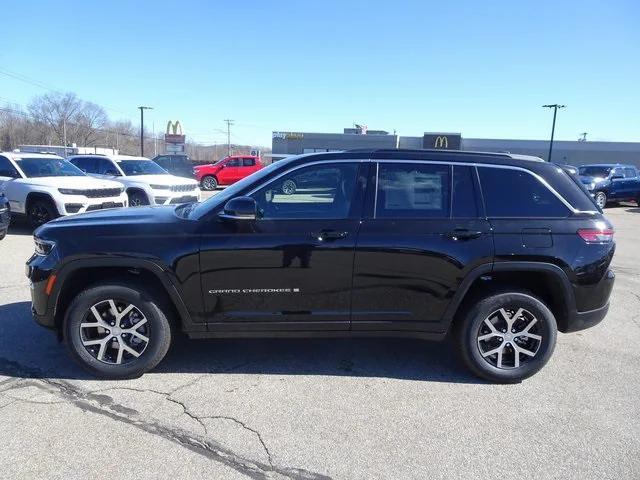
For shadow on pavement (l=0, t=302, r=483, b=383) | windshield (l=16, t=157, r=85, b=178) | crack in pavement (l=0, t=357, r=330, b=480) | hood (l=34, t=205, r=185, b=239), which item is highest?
windshield (l=16, t=157, r=85, b=178)

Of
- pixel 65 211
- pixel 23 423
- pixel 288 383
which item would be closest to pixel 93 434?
pixel 23 423

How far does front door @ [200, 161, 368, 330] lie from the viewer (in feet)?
11.4

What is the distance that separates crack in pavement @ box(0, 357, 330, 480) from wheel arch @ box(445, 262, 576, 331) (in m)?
1.78

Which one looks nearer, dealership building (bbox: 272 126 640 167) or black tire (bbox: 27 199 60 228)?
black tire (bbox: 27 199 60 228)

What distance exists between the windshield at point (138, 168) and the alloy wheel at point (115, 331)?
10.3m

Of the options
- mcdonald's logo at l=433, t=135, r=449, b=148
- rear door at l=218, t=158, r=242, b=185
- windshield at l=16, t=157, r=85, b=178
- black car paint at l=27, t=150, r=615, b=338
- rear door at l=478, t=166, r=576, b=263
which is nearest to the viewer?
black car paint at l=27, t=150, r=615, b=338

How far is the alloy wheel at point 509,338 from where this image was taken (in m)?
3.72

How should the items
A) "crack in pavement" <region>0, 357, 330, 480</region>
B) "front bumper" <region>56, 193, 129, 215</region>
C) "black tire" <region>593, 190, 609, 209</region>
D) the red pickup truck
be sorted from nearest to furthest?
1. "crack in pavement" <region>0, 357, 330, 480</region>
2. "front bumper" <region>56, 193, 129, 215</region>
3. "black tire" <region>593, 190, 609, 209</region>
4. the red pickup truck

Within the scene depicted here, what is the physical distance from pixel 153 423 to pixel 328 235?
175 cm

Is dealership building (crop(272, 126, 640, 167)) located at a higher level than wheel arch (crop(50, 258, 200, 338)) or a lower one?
higher

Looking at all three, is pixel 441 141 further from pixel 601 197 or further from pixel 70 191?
pixel 70 191

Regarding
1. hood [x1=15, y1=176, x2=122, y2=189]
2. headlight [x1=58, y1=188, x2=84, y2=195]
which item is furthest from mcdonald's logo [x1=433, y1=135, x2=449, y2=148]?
headlight [x1=58, y1=188, x2=84, y2=195]

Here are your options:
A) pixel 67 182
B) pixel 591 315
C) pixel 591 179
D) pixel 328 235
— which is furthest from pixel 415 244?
pixel 591 179

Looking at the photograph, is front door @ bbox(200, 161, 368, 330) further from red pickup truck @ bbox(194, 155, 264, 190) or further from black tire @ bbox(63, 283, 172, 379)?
red pickup truck @ bbox(194, 155, 264, 190)
